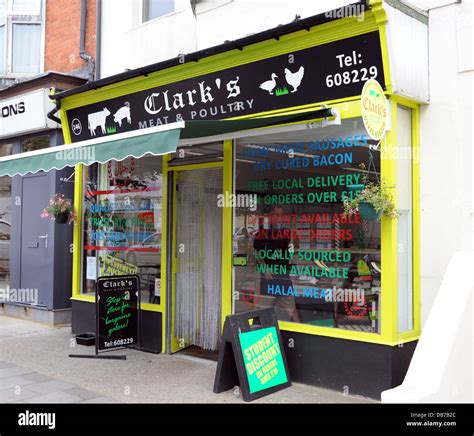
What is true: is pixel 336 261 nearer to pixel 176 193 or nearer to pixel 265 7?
pixel 176 193

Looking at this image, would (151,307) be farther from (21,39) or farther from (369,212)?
(21,39)

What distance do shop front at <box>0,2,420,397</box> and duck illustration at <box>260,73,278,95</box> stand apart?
0.5 inches

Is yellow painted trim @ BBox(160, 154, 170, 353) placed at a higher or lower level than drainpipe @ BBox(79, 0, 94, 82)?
lower

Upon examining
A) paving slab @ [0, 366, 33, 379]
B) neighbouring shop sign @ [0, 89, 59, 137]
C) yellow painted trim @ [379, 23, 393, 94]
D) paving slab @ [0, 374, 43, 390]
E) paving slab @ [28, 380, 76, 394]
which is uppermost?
neighbouring shop sign @ [0, 89, 59, 137]

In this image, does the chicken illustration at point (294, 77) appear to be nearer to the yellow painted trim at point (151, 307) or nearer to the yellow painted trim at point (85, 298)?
the yellow painted trim at point (151, 307)

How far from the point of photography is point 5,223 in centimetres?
1028

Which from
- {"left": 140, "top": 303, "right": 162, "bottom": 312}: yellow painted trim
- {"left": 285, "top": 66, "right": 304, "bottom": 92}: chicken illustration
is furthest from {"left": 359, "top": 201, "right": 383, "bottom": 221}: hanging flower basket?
{"left": 140, "top": 303, "right": 162, "bottom": 312}: yellow painted trim

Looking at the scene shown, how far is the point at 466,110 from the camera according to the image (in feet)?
17.3

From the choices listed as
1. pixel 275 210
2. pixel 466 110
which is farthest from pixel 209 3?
pixel 466 110

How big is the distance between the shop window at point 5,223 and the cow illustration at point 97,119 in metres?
2.69

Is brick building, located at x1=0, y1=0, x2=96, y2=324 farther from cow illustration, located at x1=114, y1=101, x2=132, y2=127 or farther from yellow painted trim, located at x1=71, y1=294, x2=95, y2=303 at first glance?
cow illustration, located at x1=114, y1=101, x2=132, y2=127

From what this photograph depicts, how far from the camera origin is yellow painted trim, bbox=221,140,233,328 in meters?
6.61

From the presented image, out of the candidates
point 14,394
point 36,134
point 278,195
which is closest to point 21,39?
point 36,134

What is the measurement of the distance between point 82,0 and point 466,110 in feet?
22.9
